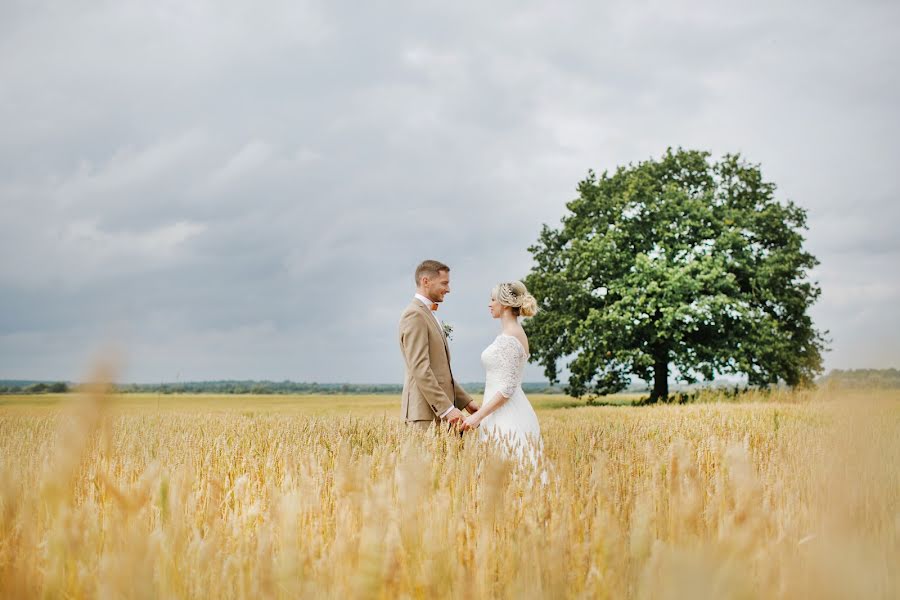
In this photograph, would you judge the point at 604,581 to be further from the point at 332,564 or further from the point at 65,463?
the point at 65,463

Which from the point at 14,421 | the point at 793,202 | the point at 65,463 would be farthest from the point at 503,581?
the point at 793,202

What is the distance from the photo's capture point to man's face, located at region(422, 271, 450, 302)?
24.7 feet

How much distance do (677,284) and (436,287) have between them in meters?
21.9

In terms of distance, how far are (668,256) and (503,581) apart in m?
28.9

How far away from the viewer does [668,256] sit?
1166 inches

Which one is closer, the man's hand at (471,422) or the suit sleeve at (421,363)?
the suit sleeve at (421,363)

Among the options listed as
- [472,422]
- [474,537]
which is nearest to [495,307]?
[472,422]

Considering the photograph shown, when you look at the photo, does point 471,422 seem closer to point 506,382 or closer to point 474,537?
point 506,382

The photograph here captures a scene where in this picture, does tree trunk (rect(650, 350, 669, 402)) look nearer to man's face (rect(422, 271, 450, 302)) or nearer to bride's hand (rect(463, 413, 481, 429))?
bride's hand (rect(463, 413, 481, 429))

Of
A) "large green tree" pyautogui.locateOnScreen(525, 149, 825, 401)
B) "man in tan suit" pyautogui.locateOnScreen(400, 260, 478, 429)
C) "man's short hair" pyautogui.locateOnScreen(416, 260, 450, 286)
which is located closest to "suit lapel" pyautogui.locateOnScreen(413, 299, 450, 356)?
"man in tan suit" pyautogui.locateOnScreen(400, 260, 478, 429)

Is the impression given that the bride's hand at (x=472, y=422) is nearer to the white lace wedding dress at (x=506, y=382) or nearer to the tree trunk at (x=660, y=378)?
the white lace wedding dress at (x=506, y=382)

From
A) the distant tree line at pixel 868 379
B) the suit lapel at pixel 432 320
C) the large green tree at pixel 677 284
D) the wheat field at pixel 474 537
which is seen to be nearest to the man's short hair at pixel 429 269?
the suit lapel at pixel 432 320

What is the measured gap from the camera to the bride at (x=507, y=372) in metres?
7.71

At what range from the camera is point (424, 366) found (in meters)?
7.19
